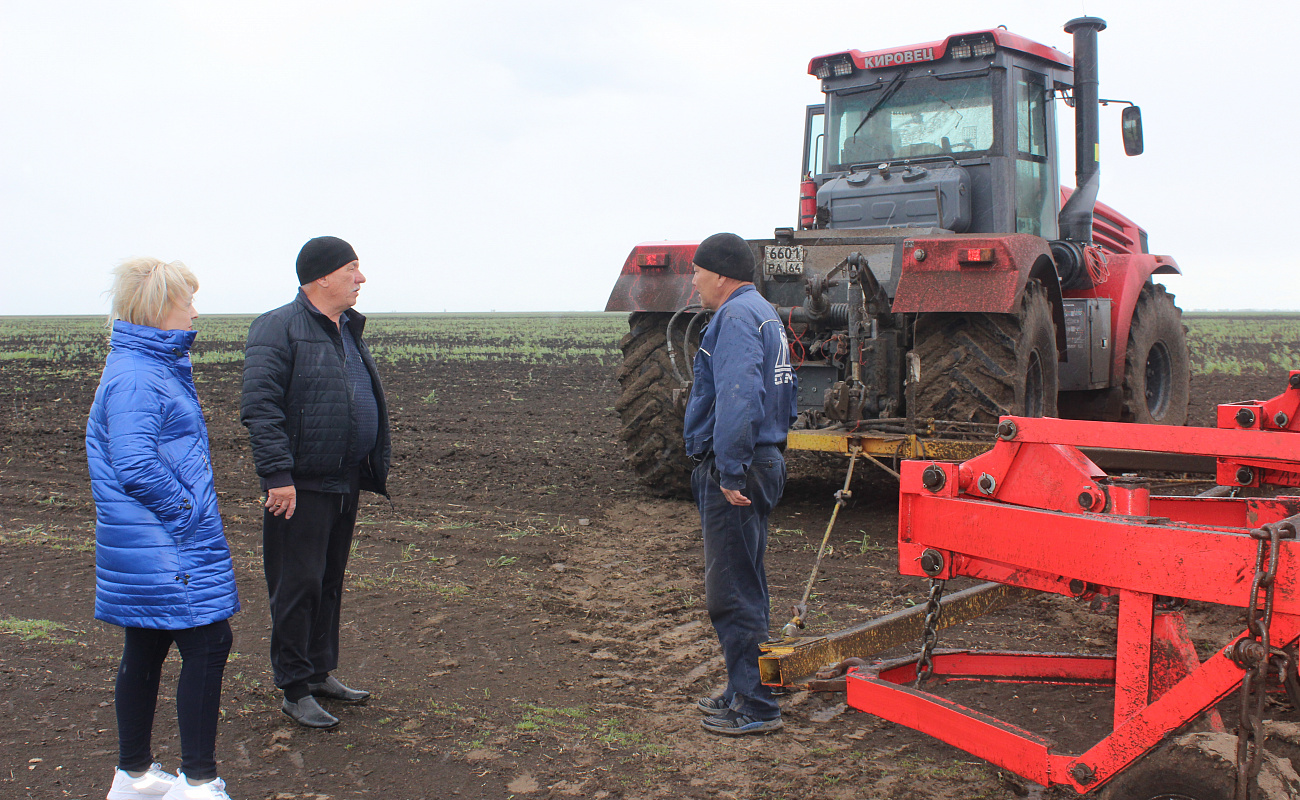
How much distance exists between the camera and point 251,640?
15.2ft

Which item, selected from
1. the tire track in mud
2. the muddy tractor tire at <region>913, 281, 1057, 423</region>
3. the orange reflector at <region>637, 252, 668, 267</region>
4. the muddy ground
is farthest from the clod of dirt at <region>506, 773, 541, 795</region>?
the orange reflector at <region>637, 252, 668, 267</region>

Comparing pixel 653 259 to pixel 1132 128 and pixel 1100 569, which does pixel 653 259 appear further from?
pixel 1100 569

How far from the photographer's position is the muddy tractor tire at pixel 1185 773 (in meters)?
2.44

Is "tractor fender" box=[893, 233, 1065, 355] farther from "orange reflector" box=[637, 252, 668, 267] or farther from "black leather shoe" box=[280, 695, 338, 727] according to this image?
"black leather shoe" box=[280, 695, 338, 727]

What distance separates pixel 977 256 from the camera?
19.4 feet

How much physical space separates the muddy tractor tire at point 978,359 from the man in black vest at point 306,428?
3.50m

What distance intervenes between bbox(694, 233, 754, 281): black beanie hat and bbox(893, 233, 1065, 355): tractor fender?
2367 millimetres

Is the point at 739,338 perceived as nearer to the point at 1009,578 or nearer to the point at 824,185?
the point at 1009,578

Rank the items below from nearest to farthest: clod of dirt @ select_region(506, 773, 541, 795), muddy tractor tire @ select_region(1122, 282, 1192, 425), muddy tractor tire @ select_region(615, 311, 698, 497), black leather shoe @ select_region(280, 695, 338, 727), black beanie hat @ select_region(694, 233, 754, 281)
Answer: clod of dirt @ select_region(506, 773, 541, 795) < black leather shoe @ select_region(280, 695, 338, 727) < black beanie hat @ select_region(694, 233, 754, 281) < muddy tractor tire @ select_region(615, 311, 698, 497) < muddy tractor tire @ select_region(1122, 282, 1192, 425)

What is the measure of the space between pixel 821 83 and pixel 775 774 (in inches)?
236

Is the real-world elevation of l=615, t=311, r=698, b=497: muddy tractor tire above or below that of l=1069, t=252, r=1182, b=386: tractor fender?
below

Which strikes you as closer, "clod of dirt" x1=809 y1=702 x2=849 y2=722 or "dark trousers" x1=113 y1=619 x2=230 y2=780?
"dark trousers" x1=113 y1=619 x2=230 y2=780

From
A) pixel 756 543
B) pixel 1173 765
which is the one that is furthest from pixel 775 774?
pixel 1173 765

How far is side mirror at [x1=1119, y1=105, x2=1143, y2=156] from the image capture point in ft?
24.5
